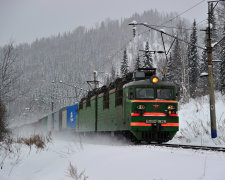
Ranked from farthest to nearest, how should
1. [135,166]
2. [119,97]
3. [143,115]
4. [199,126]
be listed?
1. [199,126]
2. [119,97]
3. [143,115]
4. [135,166]

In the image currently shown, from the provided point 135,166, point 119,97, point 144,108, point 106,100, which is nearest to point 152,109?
point 144,108

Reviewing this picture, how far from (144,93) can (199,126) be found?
5287 mm

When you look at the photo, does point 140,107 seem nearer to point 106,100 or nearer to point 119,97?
point 119,97

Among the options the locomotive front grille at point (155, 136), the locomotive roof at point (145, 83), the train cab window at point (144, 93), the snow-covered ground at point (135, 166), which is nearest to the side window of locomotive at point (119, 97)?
the locomotive roof at point (145, 83)

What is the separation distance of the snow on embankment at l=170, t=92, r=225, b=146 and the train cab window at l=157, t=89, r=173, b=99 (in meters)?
1.25

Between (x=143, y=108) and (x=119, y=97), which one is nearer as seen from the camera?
(x=143, y=108)

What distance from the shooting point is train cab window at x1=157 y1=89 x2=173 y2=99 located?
1394 cm

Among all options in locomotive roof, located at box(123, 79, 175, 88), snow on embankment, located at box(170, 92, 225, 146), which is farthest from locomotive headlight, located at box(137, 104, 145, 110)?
snow on embankment, located at box(170, 92, 225, 146)

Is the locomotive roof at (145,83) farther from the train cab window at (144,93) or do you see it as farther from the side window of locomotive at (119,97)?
the side window of locomotive at (119,97)

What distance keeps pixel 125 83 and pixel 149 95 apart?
1.33 m

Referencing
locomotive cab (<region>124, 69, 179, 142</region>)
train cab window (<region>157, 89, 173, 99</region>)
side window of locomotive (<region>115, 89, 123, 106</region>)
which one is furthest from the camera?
side window of locomotive (<region>115, 89, 123, 106</region>)

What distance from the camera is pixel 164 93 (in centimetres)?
1405

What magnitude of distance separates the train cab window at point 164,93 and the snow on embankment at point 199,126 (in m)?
1.25

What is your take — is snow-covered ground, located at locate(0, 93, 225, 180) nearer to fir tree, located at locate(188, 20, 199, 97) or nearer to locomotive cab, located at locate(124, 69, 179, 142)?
locomotive cab, located at locate(124, 69, 179, 142)
